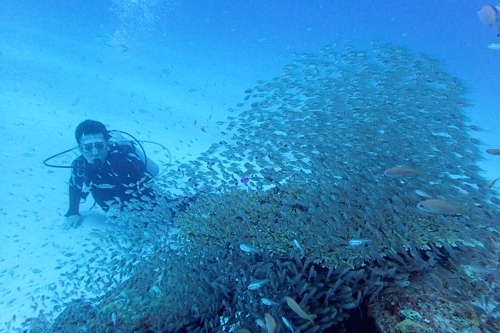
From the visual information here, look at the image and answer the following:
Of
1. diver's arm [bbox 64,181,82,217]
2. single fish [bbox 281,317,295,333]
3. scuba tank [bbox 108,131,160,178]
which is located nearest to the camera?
single fish [bbox 281,317,295,333]

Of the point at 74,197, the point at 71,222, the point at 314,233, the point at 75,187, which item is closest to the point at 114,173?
the point at 75,187

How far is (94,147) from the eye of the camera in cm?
854

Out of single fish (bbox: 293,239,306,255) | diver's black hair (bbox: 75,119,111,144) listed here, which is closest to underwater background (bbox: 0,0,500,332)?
single fish (bbox: 293,239,306,255)

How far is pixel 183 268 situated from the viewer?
15.3 feet

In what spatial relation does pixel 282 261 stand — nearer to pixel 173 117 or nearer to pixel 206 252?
pixel 206 252

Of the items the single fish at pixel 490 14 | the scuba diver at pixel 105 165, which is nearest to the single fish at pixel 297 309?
the single fish at pixel 490 14

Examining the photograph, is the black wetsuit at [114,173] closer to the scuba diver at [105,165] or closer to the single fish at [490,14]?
the scuba diver at [105,165]

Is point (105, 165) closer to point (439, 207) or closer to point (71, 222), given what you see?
point (71, 222)

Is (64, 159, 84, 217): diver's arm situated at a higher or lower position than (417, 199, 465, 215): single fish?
lower

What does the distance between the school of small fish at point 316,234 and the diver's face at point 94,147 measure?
3011mm

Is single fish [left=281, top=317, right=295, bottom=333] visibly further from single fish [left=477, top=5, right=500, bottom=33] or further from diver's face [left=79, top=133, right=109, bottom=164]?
diver's face [left=79, top=133, right=109, bottom=164]

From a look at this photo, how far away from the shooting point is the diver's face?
850 centimetres

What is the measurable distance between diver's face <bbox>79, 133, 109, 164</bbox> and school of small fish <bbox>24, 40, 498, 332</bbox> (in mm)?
3011

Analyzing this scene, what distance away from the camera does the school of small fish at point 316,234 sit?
154 inches
